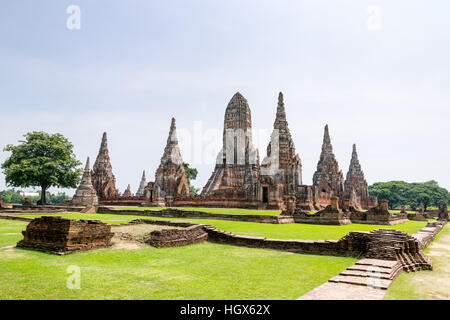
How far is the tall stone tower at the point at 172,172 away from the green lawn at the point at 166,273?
30.1 m

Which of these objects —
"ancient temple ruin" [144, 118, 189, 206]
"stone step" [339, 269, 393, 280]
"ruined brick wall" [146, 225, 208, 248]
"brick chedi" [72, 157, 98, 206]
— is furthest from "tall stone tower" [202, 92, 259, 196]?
"stone step" [339, 269, 393, 280]

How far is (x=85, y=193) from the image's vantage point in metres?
37.8

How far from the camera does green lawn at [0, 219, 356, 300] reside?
496cm

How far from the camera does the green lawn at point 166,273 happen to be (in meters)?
4.96

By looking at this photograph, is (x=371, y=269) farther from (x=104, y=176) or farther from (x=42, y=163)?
(x=104, y=176)

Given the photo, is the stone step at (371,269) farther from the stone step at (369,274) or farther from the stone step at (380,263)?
the stone step at (380,263)

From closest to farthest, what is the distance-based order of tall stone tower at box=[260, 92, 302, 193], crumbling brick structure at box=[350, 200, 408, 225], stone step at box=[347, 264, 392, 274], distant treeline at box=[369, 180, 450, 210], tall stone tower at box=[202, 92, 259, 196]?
stone step at box=[347, 264, 392, 274], crumbling brick structure at box=[350, 200, 408, 225], tall stone tower at box=[260, 92, 302, 193], tall stone tower at box=[202, 92, 259, 196], distant treeline at box=[369, 180, 450, 210]

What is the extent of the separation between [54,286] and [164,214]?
19122 mm

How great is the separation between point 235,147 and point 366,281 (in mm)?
37500

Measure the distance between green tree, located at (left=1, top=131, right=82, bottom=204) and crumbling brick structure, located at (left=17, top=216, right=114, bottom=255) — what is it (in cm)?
2974

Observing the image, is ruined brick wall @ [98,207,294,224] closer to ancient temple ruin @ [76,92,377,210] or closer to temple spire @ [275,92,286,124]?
ancient temple ruin @ [76,92,377,210]
